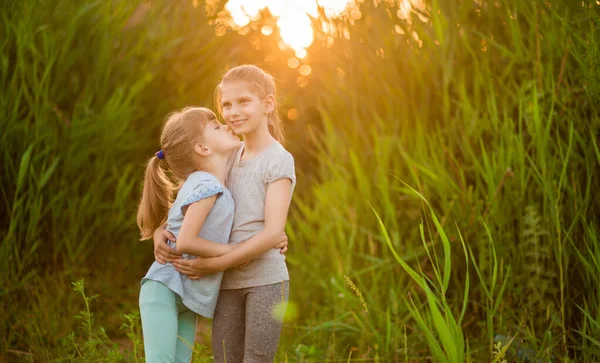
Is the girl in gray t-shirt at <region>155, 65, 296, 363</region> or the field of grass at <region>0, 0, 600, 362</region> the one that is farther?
the field of grass at <region>0, 0, 600, 362</region>

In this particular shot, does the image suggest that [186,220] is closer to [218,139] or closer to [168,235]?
[168,235]

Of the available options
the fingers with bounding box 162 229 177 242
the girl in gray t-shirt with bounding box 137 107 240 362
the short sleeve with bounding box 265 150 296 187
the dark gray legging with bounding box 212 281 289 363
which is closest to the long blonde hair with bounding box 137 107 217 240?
the girl in gray t-shirt with bounding box 137 107 240 362

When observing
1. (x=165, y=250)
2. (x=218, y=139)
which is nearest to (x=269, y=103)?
(x=218, y=139)

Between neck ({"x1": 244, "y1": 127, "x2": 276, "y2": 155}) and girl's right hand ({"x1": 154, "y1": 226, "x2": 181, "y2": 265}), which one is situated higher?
neck ({"x1": 244, "y1": 127, "x2": 276, "y2": 155})

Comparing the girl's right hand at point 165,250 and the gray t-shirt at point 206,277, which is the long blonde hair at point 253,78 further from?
the girl's right hand at point 165,250

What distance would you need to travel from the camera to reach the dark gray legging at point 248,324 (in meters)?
1.85

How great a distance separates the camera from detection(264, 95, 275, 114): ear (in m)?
1.96

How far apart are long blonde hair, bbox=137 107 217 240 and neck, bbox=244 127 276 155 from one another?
13 centimetres

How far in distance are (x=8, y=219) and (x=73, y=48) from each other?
105 centimetres

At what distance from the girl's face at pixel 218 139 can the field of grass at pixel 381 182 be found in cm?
60

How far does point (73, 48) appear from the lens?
3541mm

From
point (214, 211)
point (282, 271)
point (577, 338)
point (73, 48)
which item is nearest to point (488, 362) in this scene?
point (577, 338)

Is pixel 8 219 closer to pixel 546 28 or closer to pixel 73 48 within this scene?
pixel 73 48

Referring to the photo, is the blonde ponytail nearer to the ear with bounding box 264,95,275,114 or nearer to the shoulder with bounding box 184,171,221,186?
the shoulder with bounding box 184,171,221,186
